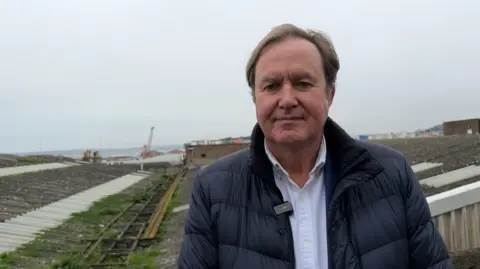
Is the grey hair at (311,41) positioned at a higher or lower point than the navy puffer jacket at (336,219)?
higher

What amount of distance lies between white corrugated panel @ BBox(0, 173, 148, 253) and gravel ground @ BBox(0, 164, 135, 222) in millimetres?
315

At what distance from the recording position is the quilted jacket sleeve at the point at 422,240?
1943 millimetres

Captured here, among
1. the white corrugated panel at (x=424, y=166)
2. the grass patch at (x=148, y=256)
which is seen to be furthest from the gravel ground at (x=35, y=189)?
the white corrugated panel at (x=424, y=166)

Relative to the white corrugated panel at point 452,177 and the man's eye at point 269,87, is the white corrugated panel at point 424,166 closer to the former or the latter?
the white corrugated panel at point 452,177

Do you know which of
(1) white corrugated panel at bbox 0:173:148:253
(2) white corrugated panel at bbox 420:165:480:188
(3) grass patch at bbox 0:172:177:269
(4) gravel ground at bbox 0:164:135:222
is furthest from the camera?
(4) gravel ground at bbox 0:164:135:222

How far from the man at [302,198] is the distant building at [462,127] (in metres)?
21.3

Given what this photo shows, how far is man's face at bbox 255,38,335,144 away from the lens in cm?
191

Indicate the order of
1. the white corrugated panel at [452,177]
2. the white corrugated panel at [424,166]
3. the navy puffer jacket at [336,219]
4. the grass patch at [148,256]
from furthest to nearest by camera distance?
the white corrugated panel at [424,166] → the grass patch at [148,256] → the white corrugated panel at [452,177] → the navy puffer jacket at [336,219]

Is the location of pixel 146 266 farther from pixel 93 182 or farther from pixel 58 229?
pixel 93 182

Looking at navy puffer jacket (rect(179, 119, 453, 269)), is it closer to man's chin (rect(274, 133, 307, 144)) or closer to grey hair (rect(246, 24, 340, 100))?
man's chin (rect(274, 133, 307, 144))

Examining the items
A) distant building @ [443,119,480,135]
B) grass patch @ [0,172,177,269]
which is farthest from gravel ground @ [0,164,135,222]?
distant building @ [443,119,480,135]

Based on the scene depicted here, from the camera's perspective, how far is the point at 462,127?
2183cm

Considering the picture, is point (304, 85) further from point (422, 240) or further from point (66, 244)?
point (66, 244)

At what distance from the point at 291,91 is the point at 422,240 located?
90 centimetres
